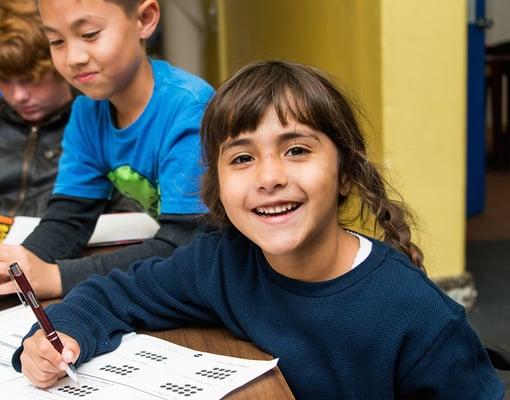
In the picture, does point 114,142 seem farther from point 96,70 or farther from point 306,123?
point 306,123

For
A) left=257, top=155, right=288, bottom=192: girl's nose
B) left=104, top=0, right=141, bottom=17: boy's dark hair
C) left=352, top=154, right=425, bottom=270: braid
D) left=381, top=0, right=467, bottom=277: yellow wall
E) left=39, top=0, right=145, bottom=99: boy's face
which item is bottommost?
left=381, top=0, right=467, bottom=277: yellow wall

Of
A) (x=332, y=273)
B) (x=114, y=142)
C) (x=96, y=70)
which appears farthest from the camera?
(x=114, y=142)

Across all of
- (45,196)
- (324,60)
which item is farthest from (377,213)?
(324,60)

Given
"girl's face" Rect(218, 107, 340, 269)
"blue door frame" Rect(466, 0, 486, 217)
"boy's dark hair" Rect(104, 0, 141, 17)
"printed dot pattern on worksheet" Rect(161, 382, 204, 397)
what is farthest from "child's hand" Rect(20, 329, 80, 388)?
"blue door frame" Rect(466, 0, 486, 217)

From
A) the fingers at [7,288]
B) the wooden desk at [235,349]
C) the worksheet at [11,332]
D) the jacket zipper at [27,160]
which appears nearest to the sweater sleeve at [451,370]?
the wooden desk at [235,349]

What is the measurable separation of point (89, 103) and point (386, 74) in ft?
5.13

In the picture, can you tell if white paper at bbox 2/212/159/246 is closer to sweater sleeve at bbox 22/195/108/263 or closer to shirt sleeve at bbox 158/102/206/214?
sweater sleeve at bbox 22/195/108/263

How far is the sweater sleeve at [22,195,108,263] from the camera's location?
1449 mm

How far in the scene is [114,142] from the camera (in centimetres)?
143

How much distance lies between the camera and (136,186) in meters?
1.46

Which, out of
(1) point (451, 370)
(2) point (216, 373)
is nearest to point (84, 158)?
(2) point (216, 373)

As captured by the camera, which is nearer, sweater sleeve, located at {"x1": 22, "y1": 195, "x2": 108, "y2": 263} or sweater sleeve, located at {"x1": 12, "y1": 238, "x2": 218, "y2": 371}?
sweater sleeve, located at {"x1": 12, "y1": 238, "x2": 218, "y2": 371}

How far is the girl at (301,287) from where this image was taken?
3.14 ft

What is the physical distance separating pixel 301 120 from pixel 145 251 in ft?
1.44
